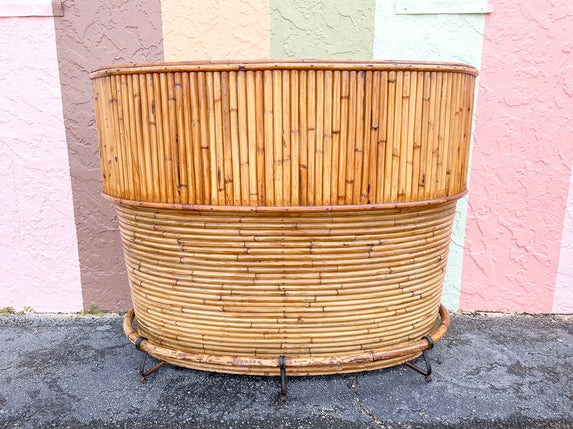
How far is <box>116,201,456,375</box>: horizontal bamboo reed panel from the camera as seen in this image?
2092mm

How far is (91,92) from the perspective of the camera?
2992mm

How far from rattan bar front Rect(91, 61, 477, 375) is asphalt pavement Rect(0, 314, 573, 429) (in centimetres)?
15

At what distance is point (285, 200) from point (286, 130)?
1.08 ft

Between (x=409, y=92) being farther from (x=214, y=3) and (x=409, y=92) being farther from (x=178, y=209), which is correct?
(x=214, y=3)

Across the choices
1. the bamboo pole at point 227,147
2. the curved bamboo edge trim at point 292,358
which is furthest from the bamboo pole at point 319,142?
the curved bamboo edge trim at point 292,358

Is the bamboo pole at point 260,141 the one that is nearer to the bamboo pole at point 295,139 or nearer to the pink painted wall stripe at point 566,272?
the bamboo pole at point 295,139

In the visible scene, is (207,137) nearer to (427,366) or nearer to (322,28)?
(322,28)

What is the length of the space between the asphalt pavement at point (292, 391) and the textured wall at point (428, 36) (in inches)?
77.5

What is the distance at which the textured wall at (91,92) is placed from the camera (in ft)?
9.58

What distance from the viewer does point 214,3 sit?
113 inches

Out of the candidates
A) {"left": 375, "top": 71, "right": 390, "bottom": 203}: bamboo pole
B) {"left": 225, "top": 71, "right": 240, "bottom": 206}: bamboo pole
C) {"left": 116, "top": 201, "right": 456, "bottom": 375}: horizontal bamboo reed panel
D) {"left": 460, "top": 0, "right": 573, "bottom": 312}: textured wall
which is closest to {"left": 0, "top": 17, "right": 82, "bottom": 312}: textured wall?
{"left": 116, "top": 201, "right": 456, "bottom": 375}: horizontal bamboo reed panel

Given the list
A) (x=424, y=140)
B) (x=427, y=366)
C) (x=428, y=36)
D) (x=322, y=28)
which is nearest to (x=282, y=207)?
(x=424, y=140)

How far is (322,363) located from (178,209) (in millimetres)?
1086

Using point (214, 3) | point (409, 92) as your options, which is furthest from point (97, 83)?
point (409, 92)
